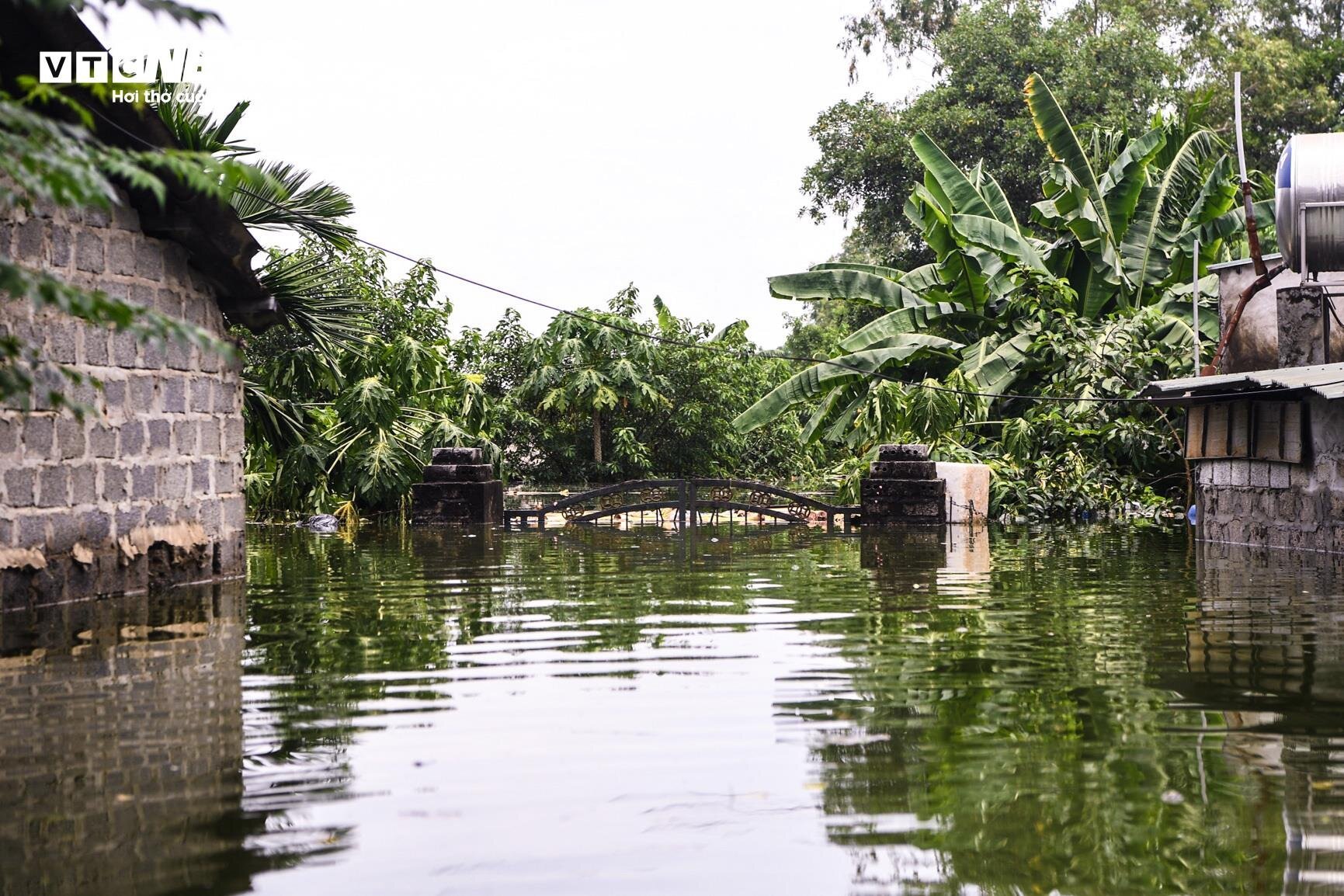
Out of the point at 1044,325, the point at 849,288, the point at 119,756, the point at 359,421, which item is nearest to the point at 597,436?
the point at 849,288

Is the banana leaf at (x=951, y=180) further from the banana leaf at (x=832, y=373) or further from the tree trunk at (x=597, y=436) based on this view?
the tree trunk at (x=597, y=436)

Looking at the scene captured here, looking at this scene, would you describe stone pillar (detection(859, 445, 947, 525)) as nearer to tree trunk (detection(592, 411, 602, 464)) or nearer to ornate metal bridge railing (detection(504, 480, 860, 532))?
ornate metal bridge railing (detection(504, 480, 860, 532))

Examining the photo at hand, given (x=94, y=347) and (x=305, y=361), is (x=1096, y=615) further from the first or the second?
(x=305, y=361)

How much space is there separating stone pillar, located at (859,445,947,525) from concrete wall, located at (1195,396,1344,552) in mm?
4152

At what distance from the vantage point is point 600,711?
7254 mm

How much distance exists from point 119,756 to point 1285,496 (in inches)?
579

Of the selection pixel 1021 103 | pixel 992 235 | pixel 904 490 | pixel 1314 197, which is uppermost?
pixel 1021 103

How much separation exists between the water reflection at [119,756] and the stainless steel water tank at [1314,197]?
1242cm

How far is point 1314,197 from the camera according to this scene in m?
16.4

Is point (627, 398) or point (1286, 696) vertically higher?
point (627, 398)

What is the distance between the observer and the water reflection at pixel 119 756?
4.69m

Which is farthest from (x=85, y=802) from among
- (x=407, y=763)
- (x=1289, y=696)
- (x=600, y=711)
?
(x=1289, y=696)

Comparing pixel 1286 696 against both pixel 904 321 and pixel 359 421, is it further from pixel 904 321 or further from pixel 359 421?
pixel 904 321

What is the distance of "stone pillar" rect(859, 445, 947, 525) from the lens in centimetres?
2270
